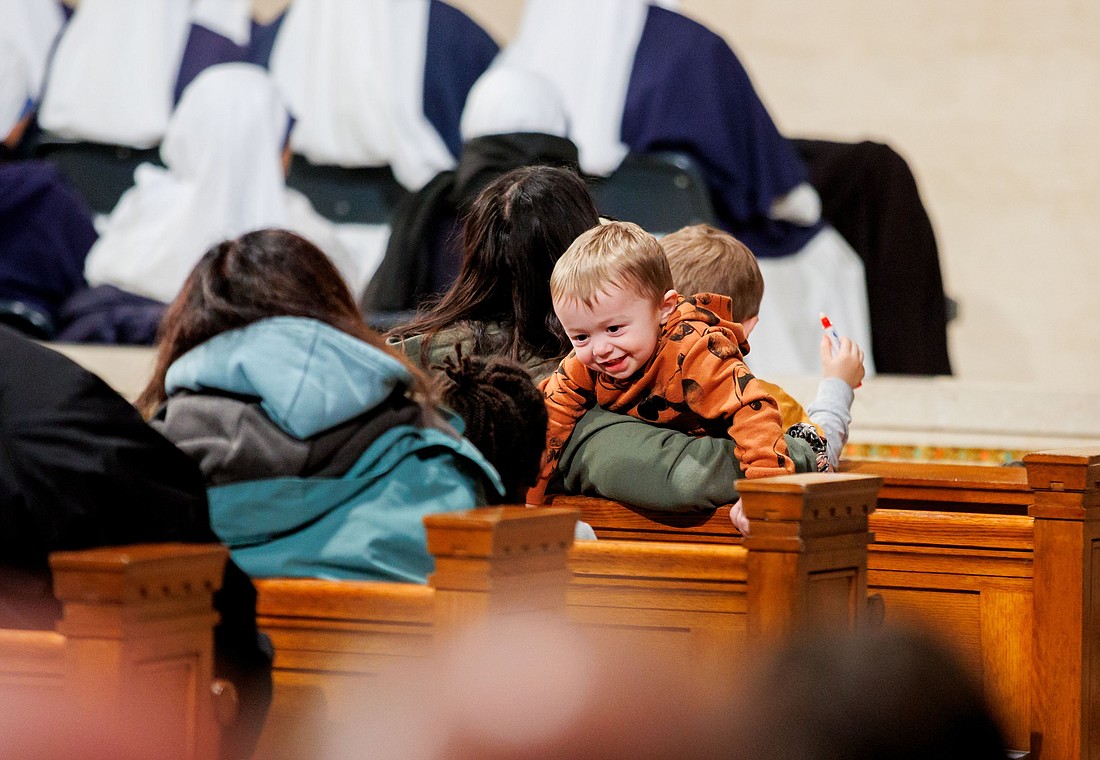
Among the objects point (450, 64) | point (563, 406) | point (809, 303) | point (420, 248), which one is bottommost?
point (563, 406)

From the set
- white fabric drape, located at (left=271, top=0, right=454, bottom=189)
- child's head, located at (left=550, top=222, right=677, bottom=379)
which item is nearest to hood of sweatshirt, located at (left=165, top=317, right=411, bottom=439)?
child's head, located at (left=550, top=222, right=677, bottom=379)

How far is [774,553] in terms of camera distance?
7.63 ft

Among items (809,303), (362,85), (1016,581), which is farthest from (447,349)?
(362,85)

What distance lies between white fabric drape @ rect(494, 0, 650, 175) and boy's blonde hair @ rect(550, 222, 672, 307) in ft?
12.0

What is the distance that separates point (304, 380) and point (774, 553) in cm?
71

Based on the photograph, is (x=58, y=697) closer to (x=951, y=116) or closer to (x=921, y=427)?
(x=921, y=427)

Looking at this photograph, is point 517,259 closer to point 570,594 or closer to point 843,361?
point 843,361

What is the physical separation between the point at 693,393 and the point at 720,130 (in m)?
3.79

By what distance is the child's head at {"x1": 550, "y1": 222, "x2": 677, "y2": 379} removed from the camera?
8.89ft

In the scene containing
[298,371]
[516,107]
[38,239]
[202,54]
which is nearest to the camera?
[298,371]

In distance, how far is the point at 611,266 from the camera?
2.71 metres

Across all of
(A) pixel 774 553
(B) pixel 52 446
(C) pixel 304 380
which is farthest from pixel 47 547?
(A) pixel 774 553

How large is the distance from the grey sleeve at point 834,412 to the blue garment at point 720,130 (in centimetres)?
331

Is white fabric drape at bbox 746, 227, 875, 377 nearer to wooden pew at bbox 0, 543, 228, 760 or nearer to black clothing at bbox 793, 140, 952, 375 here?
black clothing at bbox 793, 140, 952, 375
